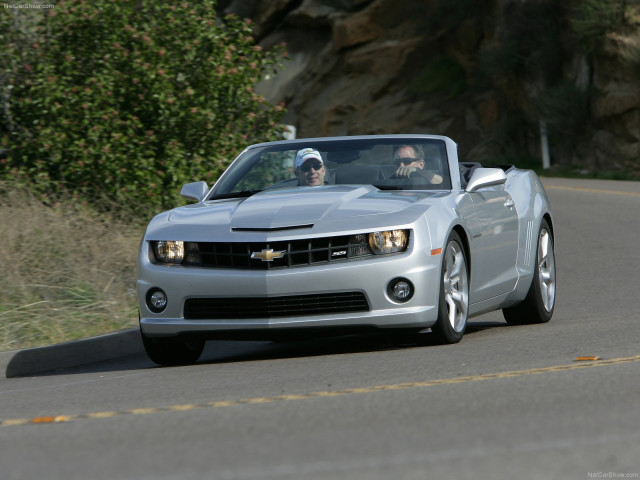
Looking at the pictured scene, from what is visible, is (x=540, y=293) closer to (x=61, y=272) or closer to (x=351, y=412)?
(x=61, y=272)

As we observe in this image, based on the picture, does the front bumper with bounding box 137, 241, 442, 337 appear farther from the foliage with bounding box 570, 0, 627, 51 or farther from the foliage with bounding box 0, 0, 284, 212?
the foliage with bounding box 570, 0, 627, 51

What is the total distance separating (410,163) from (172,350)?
2.11m

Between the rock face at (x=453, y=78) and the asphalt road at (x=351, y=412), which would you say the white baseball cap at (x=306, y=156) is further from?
the rock face at (x=453, y=78)

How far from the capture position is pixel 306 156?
9039mm

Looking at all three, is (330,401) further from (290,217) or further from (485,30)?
(485,30)

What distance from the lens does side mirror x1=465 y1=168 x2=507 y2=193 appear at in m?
8.66

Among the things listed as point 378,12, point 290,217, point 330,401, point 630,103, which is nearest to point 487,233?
point 290,217

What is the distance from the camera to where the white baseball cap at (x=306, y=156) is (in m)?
9.03

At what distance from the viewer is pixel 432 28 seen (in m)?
41.4

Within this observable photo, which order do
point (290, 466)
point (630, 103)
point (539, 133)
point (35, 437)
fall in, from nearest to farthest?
point (290, 466), point (35, 437), point (630, 103), point (539, 133)

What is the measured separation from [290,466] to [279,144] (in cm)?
526

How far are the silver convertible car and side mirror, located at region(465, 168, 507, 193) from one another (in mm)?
11

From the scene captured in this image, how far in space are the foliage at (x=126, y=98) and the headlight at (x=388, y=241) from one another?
7.62 meters

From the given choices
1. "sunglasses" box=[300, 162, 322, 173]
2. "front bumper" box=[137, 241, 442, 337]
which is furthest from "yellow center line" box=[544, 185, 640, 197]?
"front bumper" box=[137, 241, 442, 337]
